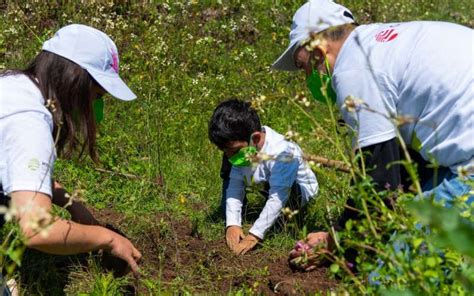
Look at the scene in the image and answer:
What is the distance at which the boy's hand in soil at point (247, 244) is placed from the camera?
12.9 feet

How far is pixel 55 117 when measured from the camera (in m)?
2.84

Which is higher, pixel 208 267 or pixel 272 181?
pixel 272 181

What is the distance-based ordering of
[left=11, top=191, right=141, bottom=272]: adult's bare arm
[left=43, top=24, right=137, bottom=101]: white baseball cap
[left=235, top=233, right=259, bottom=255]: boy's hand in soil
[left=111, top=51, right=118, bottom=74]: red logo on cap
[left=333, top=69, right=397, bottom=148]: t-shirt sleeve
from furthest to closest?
1. [left=235, top=233, right=259, bottom=255]: boy's hand in soil
2. [left=111, top=51, right=118, bottom=74]: red logo on cap
3. [left=43, top=24, right=137, bottom=101]: white baseball cap
4. [left=333, top=69, right=397, bottom=148]: t-shirt sleeve
5. [left=11, top=191, right=141, bottom=272]: adult's bare arm

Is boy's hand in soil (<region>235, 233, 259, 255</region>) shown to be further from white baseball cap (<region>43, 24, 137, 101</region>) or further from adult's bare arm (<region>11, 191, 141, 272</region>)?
white baseball cap (<region>43, 24, 137, 101</region>)

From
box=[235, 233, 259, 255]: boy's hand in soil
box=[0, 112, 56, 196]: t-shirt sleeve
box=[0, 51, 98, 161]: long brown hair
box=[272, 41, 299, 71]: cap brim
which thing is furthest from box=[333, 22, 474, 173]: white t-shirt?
box=[235, 233, 259, 255]: boy's hand in soil

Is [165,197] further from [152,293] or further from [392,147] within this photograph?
[392,147]

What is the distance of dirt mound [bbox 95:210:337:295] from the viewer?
3.53m

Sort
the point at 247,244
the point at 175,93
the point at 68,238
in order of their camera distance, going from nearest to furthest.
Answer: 1. the point at 68,238
2. the point at 247,244
3. the point at 175,93

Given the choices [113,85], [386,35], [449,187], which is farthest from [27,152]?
[449,187]

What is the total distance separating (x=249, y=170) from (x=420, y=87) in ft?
5.23

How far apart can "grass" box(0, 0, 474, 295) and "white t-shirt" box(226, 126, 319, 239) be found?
12 centimetres

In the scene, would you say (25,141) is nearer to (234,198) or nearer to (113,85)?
(113,85)

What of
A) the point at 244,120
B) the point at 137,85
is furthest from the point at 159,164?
the point at 137,85

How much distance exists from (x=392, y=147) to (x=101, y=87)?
1.14 m
